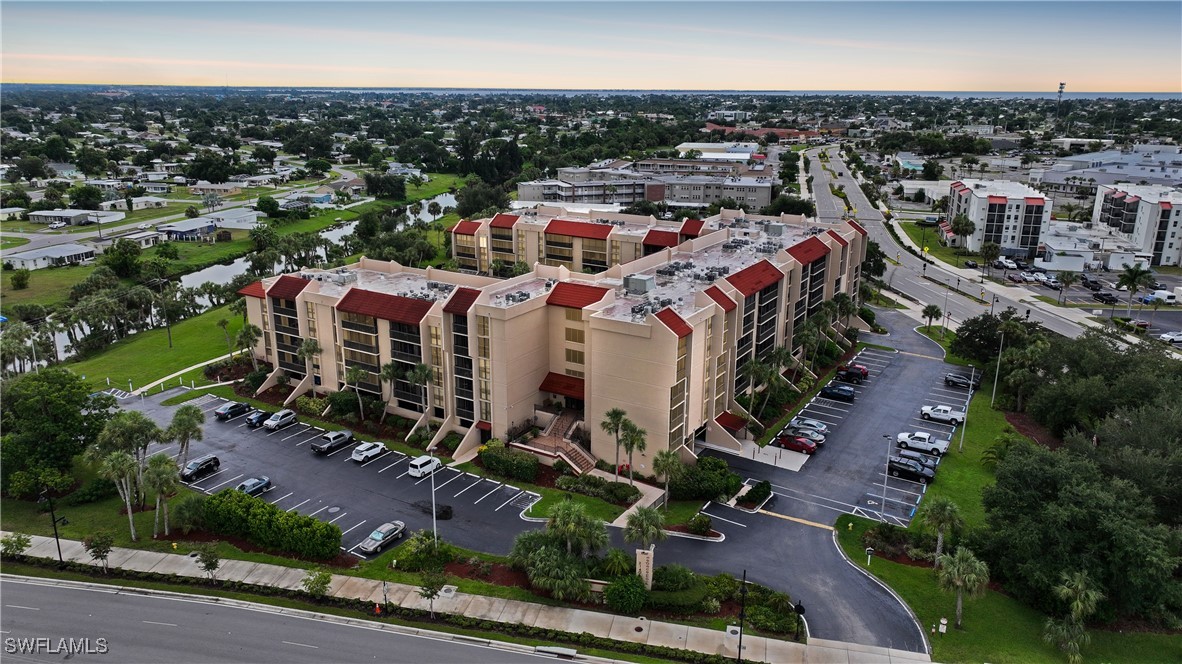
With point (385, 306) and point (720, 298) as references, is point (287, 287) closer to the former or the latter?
point (385, 306)

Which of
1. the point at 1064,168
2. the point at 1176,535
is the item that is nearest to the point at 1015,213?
the point at 1064,168

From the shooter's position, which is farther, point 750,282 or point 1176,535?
point 750,282

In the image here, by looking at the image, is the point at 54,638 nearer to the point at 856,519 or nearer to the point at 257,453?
the point at 257,453

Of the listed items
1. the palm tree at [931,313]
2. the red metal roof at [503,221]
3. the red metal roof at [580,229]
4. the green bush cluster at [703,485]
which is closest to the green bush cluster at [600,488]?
the green bush cluster at [703,485]

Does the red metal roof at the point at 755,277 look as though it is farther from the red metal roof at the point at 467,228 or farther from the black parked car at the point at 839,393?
the red metal roof at the point at 467,228

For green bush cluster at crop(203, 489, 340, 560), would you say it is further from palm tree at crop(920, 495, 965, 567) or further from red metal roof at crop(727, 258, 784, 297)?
red metal roof at crop(727, 258, 784, 297)

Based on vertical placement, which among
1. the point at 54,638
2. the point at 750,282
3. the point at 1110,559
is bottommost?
the point at 54,638

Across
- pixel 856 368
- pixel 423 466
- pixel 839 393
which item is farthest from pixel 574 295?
pixel 856 368
